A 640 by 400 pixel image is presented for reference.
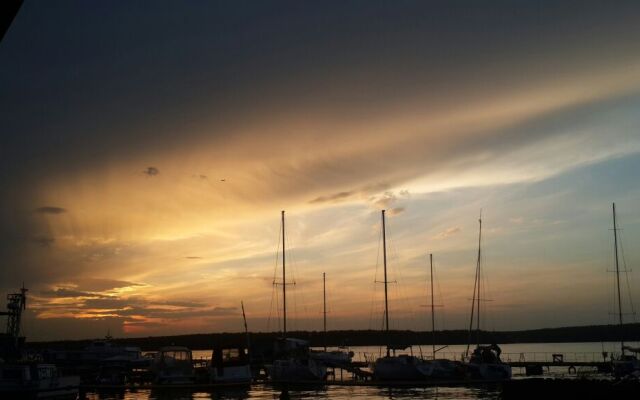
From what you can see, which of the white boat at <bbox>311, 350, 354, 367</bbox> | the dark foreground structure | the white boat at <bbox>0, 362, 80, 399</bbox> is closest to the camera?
the dark foreground structure

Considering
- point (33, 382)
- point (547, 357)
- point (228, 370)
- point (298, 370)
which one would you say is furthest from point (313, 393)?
point (547, 357)

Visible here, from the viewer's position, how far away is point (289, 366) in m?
63.6

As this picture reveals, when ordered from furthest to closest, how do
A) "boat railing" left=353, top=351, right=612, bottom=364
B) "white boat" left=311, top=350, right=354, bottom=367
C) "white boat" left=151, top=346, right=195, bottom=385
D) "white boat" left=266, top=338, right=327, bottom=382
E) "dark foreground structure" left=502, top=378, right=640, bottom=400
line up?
"boat railing" left=353, top=351, right=612, bottom=364 < "white boat" left=311, top=350, right=354, bottom=367 < "white boat" left=266, top=338, right=327, bottom=382 < "white boat" left=151, top=346, right=195, bottom=385 < "dark foreground structure" left=502, top=378, right=640, bottom=400

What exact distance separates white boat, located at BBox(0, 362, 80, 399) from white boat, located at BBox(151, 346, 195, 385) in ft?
46.7

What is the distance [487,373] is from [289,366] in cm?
1954

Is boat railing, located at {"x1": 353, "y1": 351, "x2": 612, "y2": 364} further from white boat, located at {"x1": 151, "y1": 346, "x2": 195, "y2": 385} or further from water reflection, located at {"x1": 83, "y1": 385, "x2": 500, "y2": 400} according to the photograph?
white boat, located at {"x1": 151, "y1": 346, "x2": 195, "y2": 385}

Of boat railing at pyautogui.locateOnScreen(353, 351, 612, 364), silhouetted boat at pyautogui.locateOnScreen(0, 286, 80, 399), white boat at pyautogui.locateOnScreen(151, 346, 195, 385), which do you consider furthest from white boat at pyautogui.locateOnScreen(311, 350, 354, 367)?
silhouetted boat at pyautogui.locateOnScreen(0, 286, 80, 399)

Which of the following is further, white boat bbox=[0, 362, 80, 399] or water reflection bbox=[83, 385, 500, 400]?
water reflection bbox=[83, 385, 500, 400]

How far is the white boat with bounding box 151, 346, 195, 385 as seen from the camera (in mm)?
58844

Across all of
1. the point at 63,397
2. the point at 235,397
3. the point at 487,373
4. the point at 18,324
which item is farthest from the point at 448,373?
the point at 18,324

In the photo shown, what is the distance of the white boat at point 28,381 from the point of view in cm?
4291

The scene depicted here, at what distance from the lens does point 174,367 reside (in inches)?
2355

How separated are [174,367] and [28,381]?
58.5 feet

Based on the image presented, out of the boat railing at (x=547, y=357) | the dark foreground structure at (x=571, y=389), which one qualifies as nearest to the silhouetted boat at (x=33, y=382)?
the dark foreground structure at (x=571, y=389)
